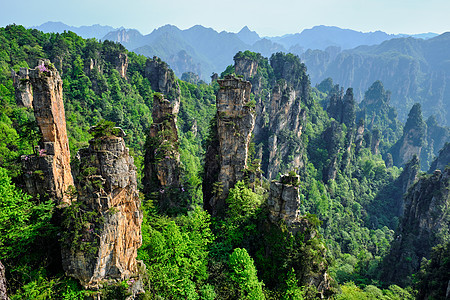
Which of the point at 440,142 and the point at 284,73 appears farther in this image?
the point at 440,142

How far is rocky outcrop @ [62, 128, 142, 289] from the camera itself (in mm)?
14047

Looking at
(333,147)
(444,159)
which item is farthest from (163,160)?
(444,159)

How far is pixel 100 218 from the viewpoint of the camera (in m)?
14.2

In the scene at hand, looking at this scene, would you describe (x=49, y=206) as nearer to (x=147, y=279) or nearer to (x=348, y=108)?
(x=147, y=279)

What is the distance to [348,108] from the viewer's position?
96000 mm

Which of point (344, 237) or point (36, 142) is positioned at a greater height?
point (36, 142)

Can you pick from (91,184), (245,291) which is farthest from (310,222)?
(91,184)

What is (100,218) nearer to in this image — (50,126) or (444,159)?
(50,126)

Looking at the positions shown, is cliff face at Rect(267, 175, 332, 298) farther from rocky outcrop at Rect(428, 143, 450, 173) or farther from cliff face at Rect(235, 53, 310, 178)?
rocky outcrop at Rect(428, 143, 450, 173)

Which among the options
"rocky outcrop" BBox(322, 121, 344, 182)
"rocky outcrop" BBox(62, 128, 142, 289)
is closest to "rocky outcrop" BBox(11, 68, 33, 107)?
"rocky outcrop" BBox(62, 128, 142, 289)

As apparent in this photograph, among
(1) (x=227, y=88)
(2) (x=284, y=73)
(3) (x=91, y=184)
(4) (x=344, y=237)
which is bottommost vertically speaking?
(4) (x=344, y=237)

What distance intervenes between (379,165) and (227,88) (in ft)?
268

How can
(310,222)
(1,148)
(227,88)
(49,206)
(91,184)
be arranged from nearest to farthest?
(91,184), (49,206), (310,222), (227,88), (1,148)

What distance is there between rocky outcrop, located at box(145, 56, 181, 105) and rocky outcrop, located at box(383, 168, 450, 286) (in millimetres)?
53283
